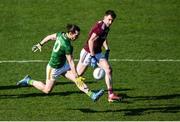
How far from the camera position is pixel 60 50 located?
52.2 ft

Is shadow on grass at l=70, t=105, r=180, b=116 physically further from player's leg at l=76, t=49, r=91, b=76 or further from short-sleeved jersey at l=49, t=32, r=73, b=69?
player's leg at l=76, t=49, r=91, b=76

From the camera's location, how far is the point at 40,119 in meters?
15.2

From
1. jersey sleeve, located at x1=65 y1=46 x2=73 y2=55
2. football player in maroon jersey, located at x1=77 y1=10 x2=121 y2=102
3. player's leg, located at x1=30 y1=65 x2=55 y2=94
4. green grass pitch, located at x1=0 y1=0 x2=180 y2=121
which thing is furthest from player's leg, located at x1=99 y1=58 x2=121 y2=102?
jersey sleeve, located at x1=65 y1=46 x2=73 y2=55

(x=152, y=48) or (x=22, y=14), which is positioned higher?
(x=22, y=14)

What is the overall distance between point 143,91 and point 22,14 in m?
9.95

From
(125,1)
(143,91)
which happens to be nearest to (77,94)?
(143,91)

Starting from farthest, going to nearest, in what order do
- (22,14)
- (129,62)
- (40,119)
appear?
(22,14) → (129,62) → (40,119)

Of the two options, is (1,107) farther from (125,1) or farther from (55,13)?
(125,1)

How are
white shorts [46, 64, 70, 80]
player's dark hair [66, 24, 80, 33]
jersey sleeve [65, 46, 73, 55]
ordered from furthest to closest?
white shorts [46, 64, 70, 80]
jersey sleeve [65, 46, 73, 55]
player's dark hair [66, 24, 80, 33]

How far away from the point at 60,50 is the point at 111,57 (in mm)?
5550

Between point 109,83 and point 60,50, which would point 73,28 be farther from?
point 109,83

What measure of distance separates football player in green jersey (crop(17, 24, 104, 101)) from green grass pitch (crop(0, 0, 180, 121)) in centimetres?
50

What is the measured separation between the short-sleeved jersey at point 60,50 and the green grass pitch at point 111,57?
3.98ft

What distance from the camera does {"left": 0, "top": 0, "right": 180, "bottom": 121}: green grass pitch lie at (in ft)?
52.4
